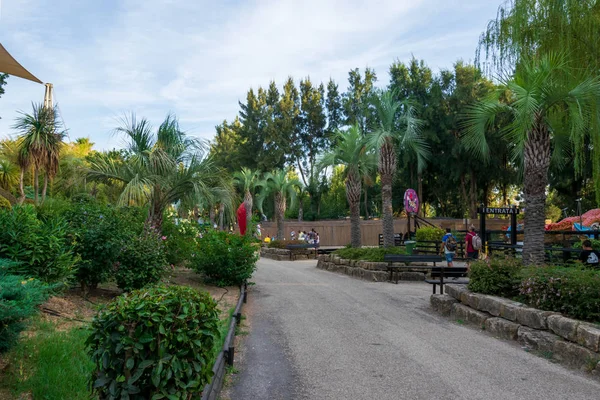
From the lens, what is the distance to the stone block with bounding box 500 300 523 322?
8.33 metres

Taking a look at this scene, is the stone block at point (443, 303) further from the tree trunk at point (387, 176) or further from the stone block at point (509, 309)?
the tree trunk at point (387, 176)

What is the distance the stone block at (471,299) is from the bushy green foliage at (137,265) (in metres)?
5.96

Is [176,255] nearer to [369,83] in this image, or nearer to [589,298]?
[589,298]

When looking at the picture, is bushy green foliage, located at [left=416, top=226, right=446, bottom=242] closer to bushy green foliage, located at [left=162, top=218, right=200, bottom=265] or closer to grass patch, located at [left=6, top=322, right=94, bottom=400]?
bushy green foliage, located at [left=162, top=218, right=200, bottom=265]

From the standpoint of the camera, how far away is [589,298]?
7129 millimetres

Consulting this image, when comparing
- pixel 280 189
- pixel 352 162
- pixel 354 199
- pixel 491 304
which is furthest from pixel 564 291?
pixel 280 189

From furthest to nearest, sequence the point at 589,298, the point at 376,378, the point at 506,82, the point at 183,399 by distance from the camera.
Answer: the point at 506,82
the point at 589,298
the point at 376,378
the point at 183,399

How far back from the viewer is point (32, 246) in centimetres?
627

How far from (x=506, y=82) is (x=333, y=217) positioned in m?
44.6

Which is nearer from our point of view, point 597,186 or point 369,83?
point 597,186

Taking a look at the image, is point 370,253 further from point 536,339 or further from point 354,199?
point 536,339

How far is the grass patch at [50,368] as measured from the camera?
4184 mm

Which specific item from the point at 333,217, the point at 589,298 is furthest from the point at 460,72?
the point at 589,298

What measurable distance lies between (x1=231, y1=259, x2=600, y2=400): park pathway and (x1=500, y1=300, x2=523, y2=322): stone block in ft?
1.67
